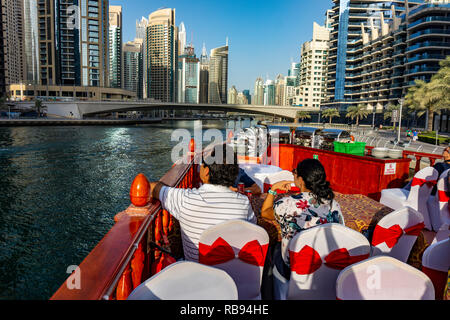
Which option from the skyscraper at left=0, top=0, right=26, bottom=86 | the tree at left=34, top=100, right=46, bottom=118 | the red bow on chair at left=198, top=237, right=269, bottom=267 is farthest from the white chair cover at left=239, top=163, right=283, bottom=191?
the skyscraper at left=0, top=0, right=26, bottom=86

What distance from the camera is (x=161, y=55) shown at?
607 ft

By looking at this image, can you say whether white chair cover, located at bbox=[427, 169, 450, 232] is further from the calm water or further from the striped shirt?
the calm water

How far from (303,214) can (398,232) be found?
0.81m

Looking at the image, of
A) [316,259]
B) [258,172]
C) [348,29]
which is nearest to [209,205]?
[316,259]

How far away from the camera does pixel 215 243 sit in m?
2.06

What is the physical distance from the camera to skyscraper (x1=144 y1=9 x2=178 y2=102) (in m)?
184

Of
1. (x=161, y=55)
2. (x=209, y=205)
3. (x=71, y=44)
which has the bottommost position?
(x=209, y=205)

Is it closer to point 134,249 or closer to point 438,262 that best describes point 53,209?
point 134,249

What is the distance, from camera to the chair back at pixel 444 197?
4262 mm

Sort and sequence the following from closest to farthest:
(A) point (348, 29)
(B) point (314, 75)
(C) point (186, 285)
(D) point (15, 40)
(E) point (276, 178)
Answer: (C) point (186, 285), (E) point (276, 178), (A) point (348, 29), (B) point (314, 75), (D) point (15, 40)

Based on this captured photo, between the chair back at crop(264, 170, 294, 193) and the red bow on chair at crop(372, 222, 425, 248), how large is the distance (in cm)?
341

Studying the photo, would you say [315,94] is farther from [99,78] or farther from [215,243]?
[215,243]

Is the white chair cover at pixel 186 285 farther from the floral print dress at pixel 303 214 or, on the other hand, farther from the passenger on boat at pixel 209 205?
the floral print dress at pixel 303 214
